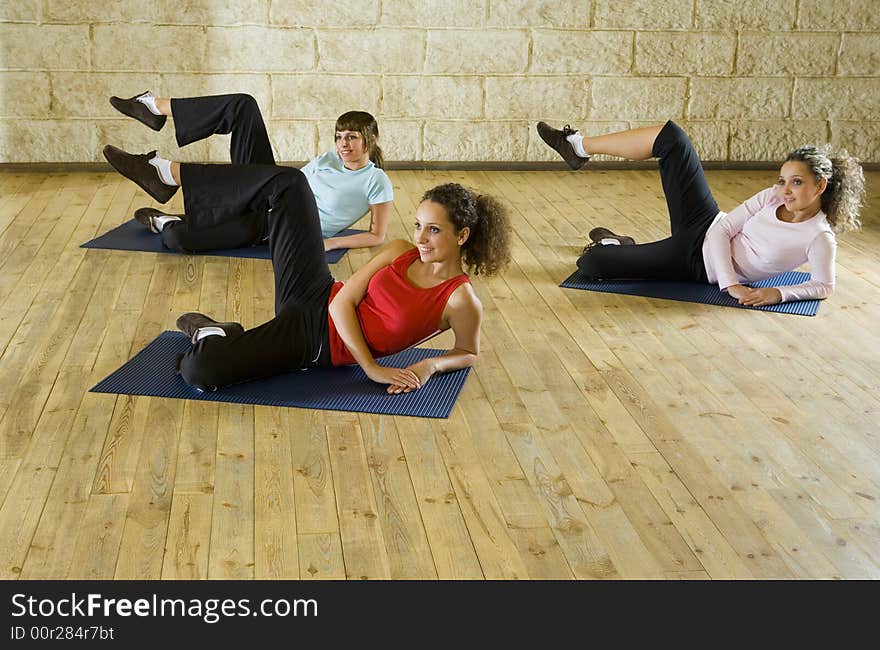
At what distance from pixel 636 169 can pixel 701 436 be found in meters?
3.79

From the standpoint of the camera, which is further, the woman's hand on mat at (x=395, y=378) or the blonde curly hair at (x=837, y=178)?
the blonde curly hair at (x=837, y=178)

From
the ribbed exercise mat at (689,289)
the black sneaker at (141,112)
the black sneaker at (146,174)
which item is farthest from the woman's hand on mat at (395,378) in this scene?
the black sneaker at (141,112)

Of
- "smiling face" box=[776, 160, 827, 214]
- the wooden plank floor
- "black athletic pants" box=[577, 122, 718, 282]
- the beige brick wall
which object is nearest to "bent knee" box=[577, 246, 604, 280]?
"black athletic pants" box=[577, 122, 718, 282]

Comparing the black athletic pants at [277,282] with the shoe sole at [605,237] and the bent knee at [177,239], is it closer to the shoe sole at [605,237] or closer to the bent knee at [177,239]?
the bent knee at [177,239]

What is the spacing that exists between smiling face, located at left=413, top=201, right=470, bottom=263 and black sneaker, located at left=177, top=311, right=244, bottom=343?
604 millimetres

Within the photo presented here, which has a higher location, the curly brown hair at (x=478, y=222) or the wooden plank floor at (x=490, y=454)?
the curly brown hair at (x=478, y=222)

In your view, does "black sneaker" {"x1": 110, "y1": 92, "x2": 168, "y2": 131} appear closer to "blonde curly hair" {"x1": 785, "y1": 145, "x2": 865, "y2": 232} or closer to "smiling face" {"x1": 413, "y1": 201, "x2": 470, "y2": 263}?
"smiling face" {"x1": 413, "y1": 201, "x2": 470, "y2": 263}

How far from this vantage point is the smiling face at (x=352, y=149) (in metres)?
4.15

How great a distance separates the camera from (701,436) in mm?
2760

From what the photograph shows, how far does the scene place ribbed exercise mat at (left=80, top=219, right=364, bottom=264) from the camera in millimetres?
4301

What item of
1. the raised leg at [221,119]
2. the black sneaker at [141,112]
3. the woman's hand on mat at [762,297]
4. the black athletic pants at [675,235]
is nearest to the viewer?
the woman's hand on mat at [762,297]

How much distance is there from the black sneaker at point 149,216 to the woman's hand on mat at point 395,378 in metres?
1.90

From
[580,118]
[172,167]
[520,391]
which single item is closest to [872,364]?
[520,391]

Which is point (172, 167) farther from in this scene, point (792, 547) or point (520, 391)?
point (792, 547)
